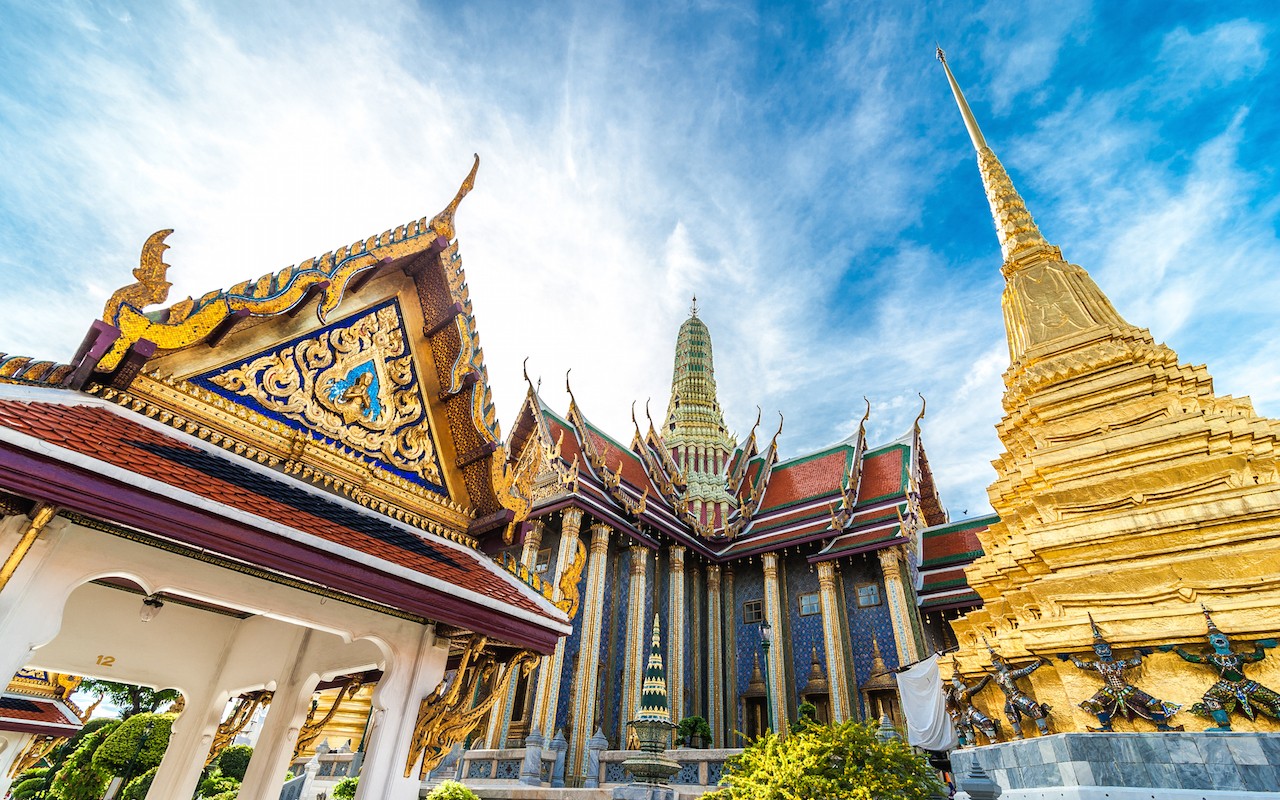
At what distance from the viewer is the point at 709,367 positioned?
2500 cm

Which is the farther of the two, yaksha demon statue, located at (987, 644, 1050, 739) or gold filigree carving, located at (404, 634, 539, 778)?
yaksha demon statue, located at (987, 644, 1050, 739)

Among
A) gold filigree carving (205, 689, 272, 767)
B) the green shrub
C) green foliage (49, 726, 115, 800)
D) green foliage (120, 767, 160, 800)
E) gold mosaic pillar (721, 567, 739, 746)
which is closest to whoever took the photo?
gold filigree carving (205, 689, 272, 767)

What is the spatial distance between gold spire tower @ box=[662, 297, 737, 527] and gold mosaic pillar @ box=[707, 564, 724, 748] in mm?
1824

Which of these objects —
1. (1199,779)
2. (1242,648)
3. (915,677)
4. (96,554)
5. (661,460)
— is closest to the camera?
(96,554)

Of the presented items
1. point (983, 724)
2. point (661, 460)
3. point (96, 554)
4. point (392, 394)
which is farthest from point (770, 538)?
point (96, 554)

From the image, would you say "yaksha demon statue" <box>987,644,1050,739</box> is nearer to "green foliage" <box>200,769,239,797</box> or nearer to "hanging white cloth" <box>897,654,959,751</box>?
"hanging white cloth" <box>897,654,959,751</box>

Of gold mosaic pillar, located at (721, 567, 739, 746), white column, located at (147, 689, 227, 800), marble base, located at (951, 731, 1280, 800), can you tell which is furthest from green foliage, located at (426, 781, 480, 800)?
gold mosaic pillar, located at (721, 567, 739, 746)

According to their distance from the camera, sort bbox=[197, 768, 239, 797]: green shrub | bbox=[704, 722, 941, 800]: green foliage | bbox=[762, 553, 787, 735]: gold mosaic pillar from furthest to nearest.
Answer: bbox=[762, 553, 787, 735]: gold mosaic pillar
bbox=[197, 768, 239, 797]: green shrub
bbox=[704, 722, 941, 800]: green foliage

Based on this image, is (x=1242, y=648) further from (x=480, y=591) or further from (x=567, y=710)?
(x=567, y=710)

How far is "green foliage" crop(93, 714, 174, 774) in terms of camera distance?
11.0 m

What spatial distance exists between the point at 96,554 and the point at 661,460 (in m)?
17.0

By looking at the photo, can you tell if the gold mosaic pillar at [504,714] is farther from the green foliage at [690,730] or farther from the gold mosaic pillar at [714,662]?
the gold mosaic pillar at [714,662]

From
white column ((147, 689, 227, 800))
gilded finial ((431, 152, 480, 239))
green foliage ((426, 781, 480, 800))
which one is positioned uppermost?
gilded finial ((431, 152, 480, 239))

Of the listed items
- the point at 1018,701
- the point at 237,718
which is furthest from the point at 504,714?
the point at 1018,701
